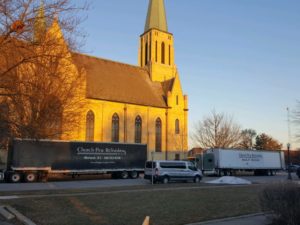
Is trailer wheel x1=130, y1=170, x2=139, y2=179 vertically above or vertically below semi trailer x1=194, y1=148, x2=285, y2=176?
below

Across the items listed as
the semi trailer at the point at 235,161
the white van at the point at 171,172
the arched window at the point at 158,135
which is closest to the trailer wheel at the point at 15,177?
the white van at the point at 171,172

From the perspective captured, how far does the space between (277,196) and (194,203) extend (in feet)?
17.6

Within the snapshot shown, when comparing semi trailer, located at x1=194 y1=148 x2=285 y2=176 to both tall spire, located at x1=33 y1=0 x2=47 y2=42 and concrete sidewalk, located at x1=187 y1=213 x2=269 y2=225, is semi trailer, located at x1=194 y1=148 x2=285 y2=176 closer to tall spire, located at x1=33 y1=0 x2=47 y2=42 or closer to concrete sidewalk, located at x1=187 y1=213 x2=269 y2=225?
concrete sidewalk, located at x1=187 y1=213 x2=269 y2=225

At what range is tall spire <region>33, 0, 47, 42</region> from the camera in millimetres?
13383

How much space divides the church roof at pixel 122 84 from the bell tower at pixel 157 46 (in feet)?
7.37

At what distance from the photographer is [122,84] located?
207ft

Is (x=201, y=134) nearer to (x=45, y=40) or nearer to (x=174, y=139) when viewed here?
(x=174, y=139)

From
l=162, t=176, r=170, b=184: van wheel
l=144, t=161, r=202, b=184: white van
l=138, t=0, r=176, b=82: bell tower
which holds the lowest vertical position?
l=162, t=176, r=170, b=184: van wheel

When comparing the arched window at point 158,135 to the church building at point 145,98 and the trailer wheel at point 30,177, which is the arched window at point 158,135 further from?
the trailer wheel at point 30,177

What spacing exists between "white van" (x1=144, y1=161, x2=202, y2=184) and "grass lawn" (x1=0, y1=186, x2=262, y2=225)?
12878 mm

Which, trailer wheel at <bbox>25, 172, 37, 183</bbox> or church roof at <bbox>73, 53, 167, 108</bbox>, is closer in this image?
trailer wheel at <bbox>25, 172, 37, 183</bbox>

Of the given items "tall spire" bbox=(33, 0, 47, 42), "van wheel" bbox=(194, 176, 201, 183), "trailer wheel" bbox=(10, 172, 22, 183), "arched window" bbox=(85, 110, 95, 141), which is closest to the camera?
"tall spire" bbox=(33, 0, 47, 42)

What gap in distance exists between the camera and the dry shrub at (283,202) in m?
9.83

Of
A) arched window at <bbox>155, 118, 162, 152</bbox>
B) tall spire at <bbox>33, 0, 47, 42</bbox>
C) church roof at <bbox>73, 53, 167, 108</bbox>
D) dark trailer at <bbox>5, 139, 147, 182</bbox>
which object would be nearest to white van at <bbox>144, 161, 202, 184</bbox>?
dark trailer at <bbox>5, 139, 147, 182</bbox>
